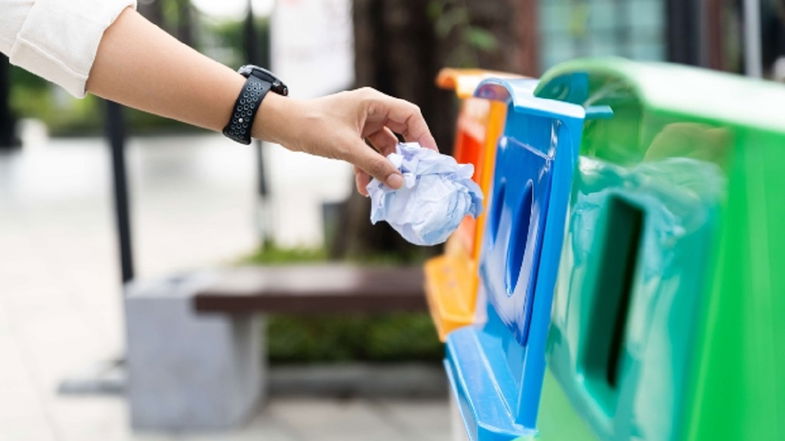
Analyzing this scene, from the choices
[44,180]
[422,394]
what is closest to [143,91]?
[422,394]

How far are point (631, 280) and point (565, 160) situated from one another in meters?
0.22

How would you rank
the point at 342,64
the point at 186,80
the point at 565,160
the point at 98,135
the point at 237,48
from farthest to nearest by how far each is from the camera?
the point at 237,48 → the point at 98,135 → the point at 342,64 → the point at 186,80 → the point at 565,160

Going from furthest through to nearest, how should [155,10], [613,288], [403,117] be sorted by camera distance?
[155,10] < [403,117] < [613,288]

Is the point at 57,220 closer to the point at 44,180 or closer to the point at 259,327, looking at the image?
the point at 44,180

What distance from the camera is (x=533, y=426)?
1740 mm

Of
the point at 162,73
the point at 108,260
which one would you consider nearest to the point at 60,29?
the point at 162,73

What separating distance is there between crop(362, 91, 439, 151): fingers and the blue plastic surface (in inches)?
6.5

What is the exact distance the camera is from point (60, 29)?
1871 mm

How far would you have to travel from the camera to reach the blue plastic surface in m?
1.70

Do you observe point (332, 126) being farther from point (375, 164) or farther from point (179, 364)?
point (179, 364)

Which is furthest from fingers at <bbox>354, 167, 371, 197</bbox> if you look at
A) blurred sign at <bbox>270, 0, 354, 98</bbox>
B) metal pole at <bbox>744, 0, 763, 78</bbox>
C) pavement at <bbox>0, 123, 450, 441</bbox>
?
blurred sign at <bbox>270, 0, 354, 98</bbox>

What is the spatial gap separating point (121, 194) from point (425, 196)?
12.3 ft

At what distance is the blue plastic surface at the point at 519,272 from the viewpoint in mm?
1700

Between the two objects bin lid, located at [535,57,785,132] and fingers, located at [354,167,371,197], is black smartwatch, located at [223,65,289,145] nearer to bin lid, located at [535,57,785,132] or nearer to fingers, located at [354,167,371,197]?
fingers, located at [354,167,371,197]
